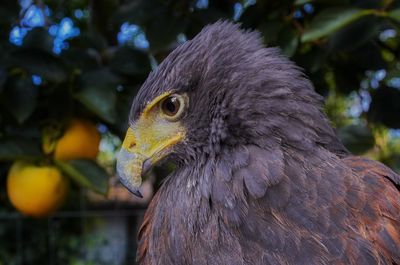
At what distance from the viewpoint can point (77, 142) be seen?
7.92 ft

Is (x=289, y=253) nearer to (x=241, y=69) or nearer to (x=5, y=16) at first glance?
(x=241, y=69)

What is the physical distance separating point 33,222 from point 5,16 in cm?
326

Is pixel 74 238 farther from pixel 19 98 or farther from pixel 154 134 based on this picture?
pixel 154 134

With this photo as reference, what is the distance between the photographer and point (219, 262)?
5.05 ft

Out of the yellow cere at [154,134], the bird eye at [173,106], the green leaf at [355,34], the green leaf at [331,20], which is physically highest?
the green leaf at [331,20]

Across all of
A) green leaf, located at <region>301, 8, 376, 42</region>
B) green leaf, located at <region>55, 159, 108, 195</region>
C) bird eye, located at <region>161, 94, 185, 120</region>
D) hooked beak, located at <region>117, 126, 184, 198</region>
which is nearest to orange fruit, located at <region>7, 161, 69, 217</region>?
green leaf, located at <region>55, 159, 108, 195</region>

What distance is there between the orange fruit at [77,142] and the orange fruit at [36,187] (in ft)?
0.25

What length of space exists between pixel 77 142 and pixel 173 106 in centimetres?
83

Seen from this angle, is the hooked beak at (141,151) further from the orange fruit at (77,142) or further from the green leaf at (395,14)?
the green leaf at (395,14)

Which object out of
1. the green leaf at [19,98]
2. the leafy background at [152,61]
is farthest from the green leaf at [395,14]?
the green leaf at [19,98]

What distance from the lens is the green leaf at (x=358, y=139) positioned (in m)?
2.52

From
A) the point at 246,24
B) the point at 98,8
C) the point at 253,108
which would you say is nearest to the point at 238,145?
the point at 253,108

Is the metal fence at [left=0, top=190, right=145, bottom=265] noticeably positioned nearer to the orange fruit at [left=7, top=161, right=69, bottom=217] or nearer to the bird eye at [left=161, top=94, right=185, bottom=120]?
the orange fruit at [left=7, top=161, right=69, bottom=217]

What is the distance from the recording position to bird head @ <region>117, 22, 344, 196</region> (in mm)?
1640
